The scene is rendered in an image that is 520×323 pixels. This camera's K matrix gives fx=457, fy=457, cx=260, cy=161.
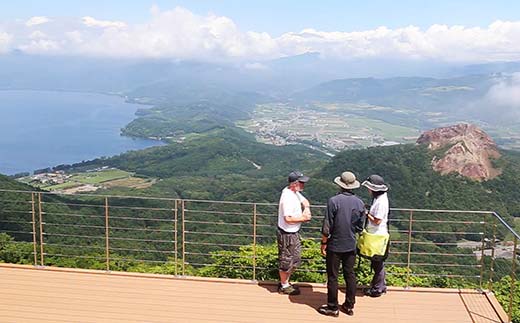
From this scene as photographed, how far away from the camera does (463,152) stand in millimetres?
48625

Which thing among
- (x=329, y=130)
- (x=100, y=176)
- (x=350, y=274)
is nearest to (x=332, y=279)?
(x=350, y=274)

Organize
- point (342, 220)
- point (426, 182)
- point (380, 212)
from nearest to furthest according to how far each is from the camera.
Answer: point (342, 220), point (380, 212), point (426, 182)

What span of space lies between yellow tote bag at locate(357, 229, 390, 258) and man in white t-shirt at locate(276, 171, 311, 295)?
0.56m

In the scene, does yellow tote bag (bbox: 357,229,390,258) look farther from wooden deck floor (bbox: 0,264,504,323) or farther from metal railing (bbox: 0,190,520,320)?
wooden deck floor (bbox: 0,264,504,323)

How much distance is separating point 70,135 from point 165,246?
102087 mm

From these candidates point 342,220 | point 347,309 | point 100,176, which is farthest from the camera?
point 100,176

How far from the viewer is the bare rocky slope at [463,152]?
47188mm

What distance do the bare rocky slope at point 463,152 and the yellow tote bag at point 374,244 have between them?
1836 inches

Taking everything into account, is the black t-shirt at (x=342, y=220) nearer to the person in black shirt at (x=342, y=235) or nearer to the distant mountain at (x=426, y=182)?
the person in black shirt at (x=342, y=235)

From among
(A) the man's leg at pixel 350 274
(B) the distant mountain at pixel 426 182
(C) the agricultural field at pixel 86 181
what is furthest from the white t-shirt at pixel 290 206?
Answer: (C) the agricultural field at pixel 86 181

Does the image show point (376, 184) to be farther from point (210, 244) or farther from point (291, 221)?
point (210, 244)

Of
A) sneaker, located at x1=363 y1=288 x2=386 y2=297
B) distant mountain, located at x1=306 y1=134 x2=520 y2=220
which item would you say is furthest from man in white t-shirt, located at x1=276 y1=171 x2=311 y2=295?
distant mountain, located at x1=306 y1=134 x2=520 y2=220

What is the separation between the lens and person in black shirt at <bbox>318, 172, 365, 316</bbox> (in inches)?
151

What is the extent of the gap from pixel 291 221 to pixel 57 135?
119586 millimetres
